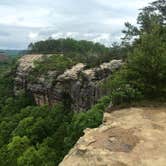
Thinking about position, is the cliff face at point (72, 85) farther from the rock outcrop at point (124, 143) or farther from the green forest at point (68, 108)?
the rock outcrop at point (124, 143)

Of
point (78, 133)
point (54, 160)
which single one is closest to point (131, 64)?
point (78, 133)

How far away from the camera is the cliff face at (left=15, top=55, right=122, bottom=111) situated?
146 feet

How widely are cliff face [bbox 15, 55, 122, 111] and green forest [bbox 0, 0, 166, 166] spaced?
1.47m

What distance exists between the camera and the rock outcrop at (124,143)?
434 inches

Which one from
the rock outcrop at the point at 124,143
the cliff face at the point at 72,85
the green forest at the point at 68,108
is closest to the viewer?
the rock outcrop at the point at 124,143

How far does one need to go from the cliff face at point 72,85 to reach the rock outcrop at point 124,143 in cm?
2647

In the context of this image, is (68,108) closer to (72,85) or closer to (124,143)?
(72,85)

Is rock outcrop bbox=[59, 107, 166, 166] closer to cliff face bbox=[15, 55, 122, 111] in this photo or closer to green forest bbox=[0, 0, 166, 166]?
green forest bbox=[0, 0, 166, 166]

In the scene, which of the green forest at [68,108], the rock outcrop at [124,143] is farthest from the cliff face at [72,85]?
the rock outcrop at [124,143]

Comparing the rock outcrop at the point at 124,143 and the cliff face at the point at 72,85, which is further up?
the rock outcrop at the point at 124,143

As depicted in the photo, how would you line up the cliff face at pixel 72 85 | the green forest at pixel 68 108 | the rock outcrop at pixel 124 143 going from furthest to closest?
the cliff face at pixel 72 85 < the green forest at pixel 68 108 < the rock outcrop at pixel 124 143

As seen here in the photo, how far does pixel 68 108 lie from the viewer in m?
51.8

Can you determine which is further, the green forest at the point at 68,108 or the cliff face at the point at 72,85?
the cliff face at the point at 72,85

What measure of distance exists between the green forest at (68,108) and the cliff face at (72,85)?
1.47 meters
